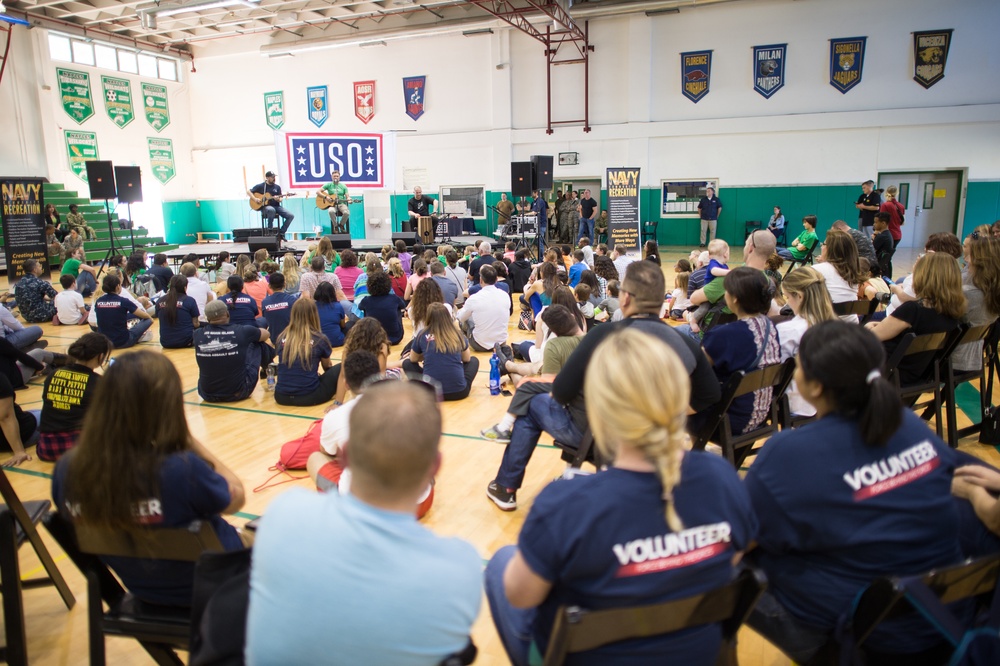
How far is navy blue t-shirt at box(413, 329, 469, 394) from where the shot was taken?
531cm

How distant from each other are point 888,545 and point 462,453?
3131mm

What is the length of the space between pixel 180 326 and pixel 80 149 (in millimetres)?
14657

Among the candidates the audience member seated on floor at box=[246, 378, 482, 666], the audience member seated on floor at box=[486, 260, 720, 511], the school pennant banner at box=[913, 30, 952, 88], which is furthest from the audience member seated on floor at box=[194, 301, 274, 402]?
the school pennant banner at box=[913, 30, 952, 88]

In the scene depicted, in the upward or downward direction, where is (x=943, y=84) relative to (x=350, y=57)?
downward

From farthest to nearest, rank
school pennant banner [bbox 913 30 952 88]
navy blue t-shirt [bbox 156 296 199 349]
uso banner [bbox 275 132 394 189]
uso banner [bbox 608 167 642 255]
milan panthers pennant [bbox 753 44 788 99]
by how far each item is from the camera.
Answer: milan panthers pennant [bbox 753 44 788 99]
school pennant banner [bbox 913 30 952 88]
uso banner [bbox 608 167 642 255]
uso banner [bbox 275 132 394 189]
navy blue t-shirt [bbox 156 296 199 349]

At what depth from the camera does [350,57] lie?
19906mm

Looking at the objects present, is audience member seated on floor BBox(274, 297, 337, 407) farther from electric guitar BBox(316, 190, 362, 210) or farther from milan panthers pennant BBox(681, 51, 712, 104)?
milan panthers pennant BBox(681, 51, 712, 104)

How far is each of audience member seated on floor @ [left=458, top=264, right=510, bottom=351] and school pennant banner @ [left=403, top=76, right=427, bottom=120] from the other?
14195 mm

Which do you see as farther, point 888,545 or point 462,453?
point 462,453

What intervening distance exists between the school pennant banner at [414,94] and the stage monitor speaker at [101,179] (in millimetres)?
8674

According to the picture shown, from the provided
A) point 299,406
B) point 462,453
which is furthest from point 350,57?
point 462,453

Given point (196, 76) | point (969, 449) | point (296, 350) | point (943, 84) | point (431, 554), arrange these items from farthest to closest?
point (196, 76)
point (943, 84)
point (296, 350)
point (969, 449)
point (431, 554)

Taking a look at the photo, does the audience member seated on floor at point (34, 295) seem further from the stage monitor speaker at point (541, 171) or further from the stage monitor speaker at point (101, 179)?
the stage monitor speaker at point (541, 171)

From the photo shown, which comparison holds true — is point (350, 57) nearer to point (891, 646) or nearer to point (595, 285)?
point (595, 285)
